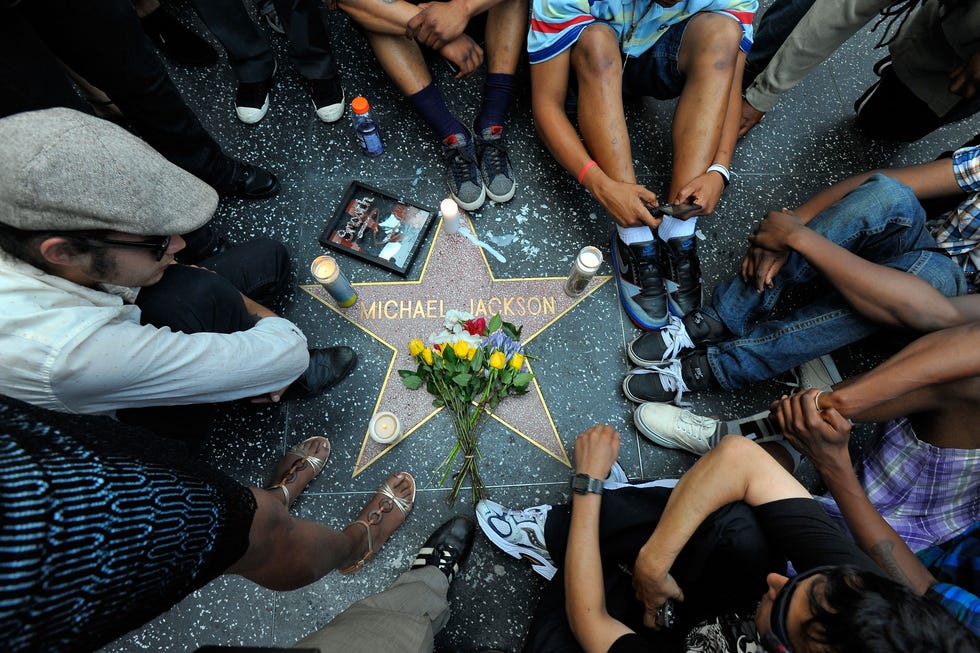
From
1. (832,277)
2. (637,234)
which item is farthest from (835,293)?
(637,234)

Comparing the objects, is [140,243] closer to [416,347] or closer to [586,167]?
[416,347]

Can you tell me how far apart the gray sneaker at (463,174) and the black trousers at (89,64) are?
1079 mm

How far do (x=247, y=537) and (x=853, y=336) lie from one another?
211 cm

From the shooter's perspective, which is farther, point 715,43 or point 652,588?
point 715,43

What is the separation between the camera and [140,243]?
1.38 m

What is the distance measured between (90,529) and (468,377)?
4.62 ft

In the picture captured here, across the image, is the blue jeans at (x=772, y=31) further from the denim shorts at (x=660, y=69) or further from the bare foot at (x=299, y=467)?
the bare foot at (x=299, y=467)

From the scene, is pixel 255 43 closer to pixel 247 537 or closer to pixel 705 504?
pixel 247 537

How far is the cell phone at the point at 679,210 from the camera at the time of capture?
2.09 m

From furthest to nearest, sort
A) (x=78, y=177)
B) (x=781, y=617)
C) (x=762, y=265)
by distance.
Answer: (x=762, y=265) < (x=78, y=177) < (x=781, y=617)

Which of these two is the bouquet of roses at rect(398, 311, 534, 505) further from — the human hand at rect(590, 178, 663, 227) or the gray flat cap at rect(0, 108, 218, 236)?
the gray flat cap at rect(0, 108, 218, 236)

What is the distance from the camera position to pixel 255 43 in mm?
2498

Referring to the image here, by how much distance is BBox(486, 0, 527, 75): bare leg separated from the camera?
2445 millimetres

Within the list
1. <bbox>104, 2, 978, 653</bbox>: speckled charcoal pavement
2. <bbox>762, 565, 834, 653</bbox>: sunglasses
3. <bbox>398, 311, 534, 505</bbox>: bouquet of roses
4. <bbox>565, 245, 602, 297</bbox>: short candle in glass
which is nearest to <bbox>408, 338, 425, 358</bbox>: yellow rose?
<bbox>398, 311, 534, 505</bbox>: bouquet of roses
